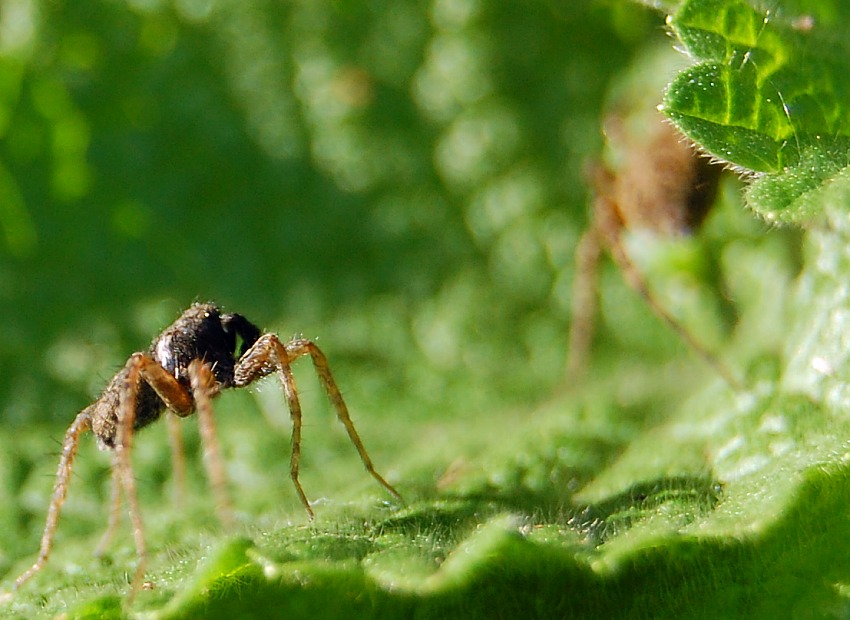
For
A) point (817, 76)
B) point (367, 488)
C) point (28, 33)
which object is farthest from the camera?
point (28, 33)

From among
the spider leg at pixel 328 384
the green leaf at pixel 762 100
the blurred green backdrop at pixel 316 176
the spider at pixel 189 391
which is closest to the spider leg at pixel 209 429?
the spider at pixel 189 391

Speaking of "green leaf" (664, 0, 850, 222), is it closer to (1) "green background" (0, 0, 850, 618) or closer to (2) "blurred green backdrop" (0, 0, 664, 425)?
(1) "green background" (0, 0, 850, 618)

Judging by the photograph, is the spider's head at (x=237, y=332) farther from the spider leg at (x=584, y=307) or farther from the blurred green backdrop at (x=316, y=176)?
the spider leg at (x=584, y=307)

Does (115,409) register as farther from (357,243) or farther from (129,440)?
(357,243)

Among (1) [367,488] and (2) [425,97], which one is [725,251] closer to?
(2) [425,97]

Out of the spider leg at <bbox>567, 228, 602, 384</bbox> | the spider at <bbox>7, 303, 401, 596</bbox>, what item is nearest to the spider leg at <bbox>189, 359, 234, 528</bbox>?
the spider at <bbox>7, 303, 401, 596</bbox>

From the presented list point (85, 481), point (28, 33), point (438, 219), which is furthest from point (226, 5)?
point (85, 481)

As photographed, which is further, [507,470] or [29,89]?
[29,89]
